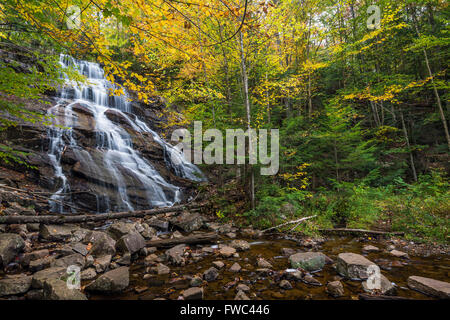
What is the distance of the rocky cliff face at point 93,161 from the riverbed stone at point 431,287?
8.34 m

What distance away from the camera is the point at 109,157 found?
9.89 metres

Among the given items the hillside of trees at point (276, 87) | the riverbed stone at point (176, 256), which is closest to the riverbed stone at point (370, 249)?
the hillside of trees at point (276, 87)

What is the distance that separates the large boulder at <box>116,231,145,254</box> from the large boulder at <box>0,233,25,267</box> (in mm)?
1853

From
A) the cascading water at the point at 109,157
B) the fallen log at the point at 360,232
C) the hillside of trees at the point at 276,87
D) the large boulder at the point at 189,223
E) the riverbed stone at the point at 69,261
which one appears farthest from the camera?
the cascading water at the point at 109,157

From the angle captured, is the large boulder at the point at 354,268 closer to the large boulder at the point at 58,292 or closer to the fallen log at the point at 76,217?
the large boulder at the point at 58,292

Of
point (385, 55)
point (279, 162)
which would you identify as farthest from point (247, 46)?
point (385, 55)

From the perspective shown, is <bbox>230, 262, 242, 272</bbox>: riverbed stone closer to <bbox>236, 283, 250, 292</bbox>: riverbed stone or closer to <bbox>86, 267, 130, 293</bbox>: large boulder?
<bbox>236, 283, 250, 292</bbox>: riverbed stone

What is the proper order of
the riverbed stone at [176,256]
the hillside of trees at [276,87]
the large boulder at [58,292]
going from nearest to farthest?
1. the large boulder at [58,292]
2. the hillside of trees at [276,87]
3. the riverbed stone at [176,256]

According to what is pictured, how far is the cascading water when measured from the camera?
8.52m

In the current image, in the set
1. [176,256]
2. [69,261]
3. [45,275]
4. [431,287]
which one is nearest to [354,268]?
[431,287]

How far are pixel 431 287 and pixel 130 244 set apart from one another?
5.44m

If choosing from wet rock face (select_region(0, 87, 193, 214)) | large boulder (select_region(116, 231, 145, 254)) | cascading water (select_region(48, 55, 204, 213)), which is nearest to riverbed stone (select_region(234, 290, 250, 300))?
large boulder (select_region(116, 231, 145, 254))

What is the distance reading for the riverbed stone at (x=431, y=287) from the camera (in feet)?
8.66

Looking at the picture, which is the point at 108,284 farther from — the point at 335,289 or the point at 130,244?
the point at 335,289
